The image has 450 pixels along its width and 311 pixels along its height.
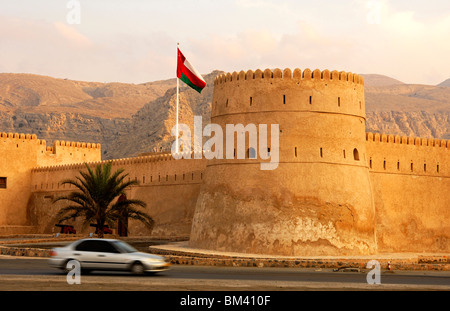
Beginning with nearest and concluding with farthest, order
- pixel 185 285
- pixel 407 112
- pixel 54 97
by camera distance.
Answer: pixel 185 285, pixel 407 112, pixel 54 97

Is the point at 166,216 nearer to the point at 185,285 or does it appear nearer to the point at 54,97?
the point at 185,285

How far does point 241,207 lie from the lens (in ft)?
75.3

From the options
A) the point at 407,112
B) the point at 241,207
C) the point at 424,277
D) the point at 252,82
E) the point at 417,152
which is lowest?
the point at 424,277

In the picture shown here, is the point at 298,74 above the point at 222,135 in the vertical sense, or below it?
above

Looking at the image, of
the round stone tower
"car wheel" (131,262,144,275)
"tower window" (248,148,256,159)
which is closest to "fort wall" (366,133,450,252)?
the round stone tower

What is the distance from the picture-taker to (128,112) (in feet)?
435

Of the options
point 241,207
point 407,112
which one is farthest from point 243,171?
point 407,112

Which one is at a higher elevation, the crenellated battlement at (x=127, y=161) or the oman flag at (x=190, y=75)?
the oman flag at (x=190, y=75)

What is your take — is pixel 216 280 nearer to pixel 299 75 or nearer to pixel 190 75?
pixel 299 75

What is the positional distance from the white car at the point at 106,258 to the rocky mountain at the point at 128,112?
169ft

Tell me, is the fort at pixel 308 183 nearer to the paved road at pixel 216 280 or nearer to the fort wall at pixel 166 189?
the paved road at pixel 216 280

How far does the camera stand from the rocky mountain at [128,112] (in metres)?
78.5

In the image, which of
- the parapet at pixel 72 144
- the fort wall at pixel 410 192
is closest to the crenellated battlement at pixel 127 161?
the parapet at pixel 72 144
